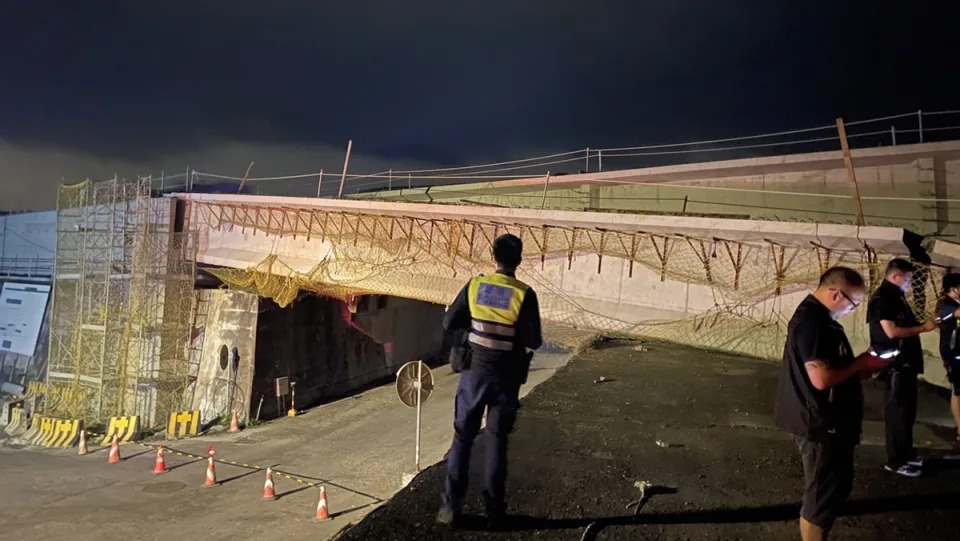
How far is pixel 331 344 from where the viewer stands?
16.9 m

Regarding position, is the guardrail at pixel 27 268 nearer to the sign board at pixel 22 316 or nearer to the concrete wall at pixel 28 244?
the concrete wall at pixel 28 244

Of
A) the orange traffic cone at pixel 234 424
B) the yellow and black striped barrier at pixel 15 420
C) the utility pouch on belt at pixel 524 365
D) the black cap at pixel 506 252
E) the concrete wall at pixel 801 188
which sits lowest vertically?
the yellow and black striped barrier at pixel 15 420

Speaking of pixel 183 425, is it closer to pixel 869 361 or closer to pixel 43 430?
pixel 43 430

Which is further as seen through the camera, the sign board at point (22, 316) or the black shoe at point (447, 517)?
the sign board at point (22, 316)

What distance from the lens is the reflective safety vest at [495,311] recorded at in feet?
Answer: 10.3

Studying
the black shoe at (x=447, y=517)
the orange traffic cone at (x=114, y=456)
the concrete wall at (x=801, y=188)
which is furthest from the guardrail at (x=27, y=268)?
the black shoe at (x=447, y=517)

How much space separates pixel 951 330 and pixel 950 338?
72 millimetres

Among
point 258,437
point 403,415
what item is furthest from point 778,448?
point 258,437

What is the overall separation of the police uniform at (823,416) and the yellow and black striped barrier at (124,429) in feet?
52.0

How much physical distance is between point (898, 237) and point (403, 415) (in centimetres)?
1081

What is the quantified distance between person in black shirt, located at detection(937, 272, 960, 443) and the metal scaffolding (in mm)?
16946

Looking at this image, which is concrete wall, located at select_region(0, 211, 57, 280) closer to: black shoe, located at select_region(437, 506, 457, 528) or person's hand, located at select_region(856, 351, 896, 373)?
black shoe, located at select_region(437, 506, 457, 528)

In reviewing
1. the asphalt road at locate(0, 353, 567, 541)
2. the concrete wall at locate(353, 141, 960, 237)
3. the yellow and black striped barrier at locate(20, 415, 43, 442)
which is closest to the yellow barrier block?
the yellow and black striped barrier at locate(20, 415, 43, 442)

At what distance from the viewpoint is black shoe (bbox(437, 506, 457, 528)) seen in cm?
319
